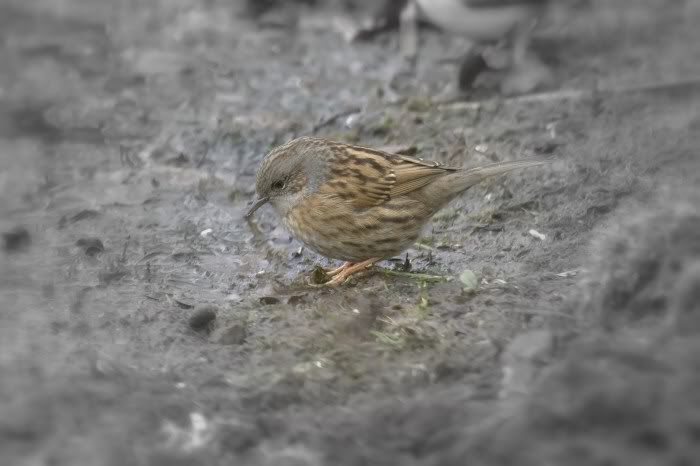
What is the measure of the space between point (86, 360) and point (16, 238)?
2492 mm

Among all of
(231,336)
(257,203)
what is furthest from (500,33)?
(231,336)

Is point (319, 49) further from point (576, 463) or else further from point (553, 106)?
point (576, 463)

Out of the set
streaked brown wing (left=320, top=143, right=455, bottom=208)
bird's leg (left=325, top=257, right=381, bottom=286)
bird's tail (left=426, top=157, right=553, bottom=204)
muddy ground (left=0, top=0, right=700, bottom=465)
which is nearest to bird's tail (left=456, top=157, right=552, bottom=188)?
bird's tail (left=426, top=157, right=553, bottom=204)

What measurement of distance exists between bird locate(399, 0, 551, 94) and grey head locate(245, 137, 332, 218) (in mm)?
3079

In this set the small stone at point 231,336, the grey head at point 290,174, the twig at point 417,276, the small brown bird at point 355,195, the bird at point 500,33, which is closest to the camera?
the small stone at point 231,336

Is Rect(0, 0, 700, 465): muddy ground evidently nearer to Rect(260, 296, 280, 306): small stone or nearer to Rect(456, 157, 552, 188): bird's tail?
Rect(260, 296, 280, 306): small stone

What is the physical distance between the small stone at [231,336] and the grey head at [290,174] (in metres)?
1.25

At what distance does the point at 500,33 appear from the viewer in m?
10.0

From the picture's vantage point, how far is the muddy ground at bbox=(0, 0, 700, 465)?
442 cm

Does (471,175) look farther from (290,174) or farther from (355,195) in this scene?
(290,174)

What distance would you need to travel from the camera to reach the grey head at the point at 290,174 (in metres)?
6.92

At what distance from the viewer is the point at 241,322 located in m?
6.15

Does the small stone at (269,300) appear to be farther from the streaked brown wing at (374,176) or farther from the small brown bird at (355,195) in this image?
the streaked brown wing at (374,176)

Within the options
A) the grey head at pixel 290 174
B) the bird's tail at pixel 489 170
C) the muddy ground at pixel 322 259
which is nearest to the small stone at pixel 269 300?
the muddy ground at pixel 322 259
